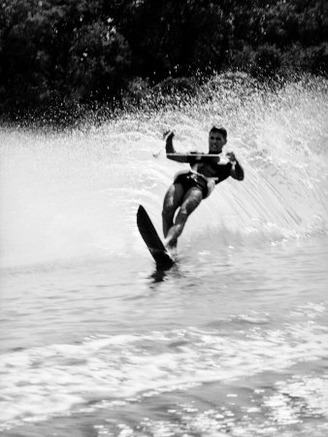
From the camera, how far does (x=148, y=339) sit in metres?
6.11

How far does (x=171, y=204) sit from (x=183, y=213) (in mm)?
168

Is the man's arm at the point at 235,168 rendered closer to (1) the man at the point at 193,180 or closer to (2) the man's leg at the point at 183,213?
(1) the man at the point at 193,180

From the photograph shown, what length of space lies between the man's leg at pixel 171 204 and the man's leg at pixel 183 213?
6 cm

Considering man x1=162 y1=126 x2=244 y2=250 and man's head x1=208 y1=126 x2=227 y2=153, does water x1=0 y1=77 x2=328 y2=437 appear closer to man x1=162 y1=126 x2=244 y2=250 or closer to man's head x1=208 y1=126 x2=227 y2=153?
man x1=162 y1=126 x2=244 y2=250

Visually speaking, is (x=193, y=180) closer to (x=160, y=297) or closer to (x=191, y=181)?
(x=191, y=181)

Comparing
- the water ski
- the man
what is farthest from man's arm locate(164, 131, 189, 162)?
the water ski

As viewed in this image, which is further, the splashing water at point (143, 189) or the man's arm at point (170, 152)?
the splashing water at point (143, 189)

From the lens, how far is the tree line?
39.4m

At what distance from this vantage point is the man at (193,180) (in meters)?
10.4

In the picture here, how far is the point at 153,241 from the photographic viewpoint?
31.8ft

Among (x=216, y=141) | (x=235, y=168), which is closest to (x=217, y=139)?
(x=216, y=141)

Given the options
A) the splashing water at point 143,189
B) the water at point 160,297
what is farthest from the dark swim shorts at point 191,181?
the splashing water at point 143,189

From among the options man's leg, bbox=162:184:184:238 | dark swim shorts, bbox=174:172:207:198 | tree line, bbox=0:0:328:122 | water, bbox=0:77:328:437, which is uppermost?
tree line, bbox=0:0:328:122

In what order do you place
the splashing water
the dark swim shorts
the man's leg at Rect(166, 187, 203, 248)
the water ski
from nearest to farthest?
the water ski < the man's leg at Rect(166, 187, 203, 248) < the dark swim shorts < the splashing water
